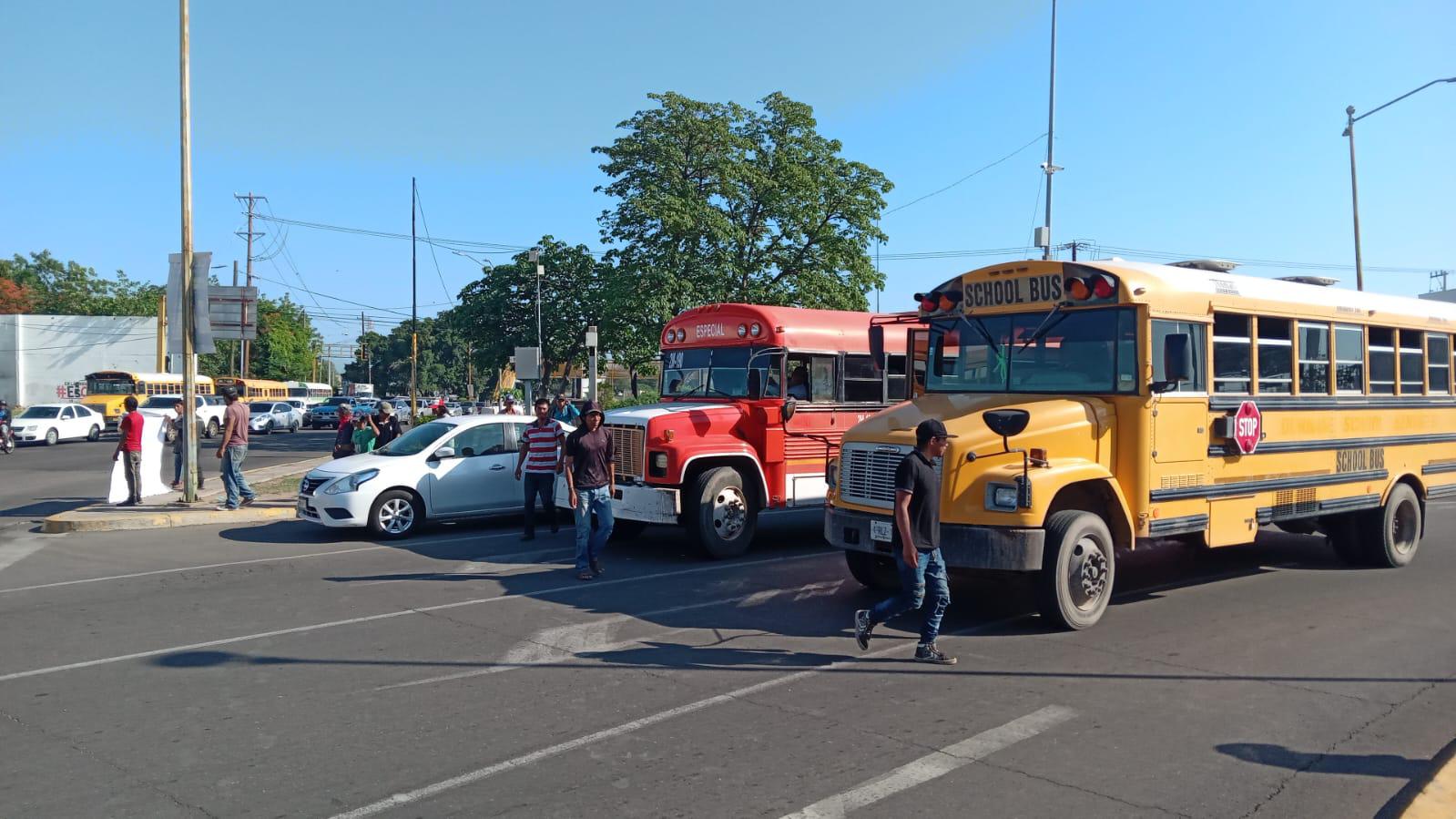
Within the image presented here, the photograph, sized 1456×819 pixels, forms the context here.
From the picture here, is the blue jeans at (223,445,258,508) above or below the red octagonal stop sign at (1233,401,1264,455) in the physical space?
below

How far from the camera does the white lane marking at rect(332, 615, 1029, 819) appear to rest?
460 cm

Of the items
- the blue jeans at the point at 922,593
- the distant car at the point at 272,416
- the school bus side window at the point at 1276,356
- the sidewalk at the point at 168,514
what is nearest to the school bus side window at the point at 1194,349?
the school bus side window at the point at 1276,356

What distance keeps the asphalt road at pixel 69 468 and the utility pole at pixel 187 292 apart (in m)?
2.48

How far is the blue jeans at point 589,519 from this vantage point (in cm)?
985

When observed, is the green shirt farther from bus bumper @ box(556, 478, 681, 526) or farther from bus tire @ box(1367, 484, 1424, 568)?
bus tire @ box(1367, 484, 1424, 568)

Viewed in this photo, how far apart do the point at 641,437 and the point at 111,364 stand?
65.9 meters

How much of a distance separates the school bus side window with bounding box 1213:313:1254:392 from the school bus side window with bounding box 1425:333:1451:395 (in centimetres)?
383

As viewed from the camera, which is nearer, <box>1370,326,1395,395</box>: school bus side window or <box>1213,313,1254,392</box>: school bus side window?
<box>1213,313,1254,392</box>: school bus side window

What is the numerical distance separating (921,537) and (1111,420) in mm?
2326

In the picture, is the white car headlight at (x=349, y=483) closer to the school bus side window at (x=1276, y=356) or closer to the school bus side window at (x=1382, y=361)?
the school bus side window at (x=1276, y=356)

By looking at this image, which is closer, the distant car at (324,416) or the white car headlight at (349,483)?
the white car headlight at (349,483)

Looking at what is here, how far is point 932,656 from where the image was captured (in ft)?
22.7

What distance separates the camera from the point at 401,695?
20.6 feet

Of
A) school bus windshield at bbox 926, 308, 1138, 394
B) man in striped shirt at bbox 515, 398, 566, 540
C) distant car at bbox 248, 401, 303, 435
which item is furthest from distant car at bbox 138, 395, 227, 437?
school bus windshield at bbox 926, 308, 1138, 394
